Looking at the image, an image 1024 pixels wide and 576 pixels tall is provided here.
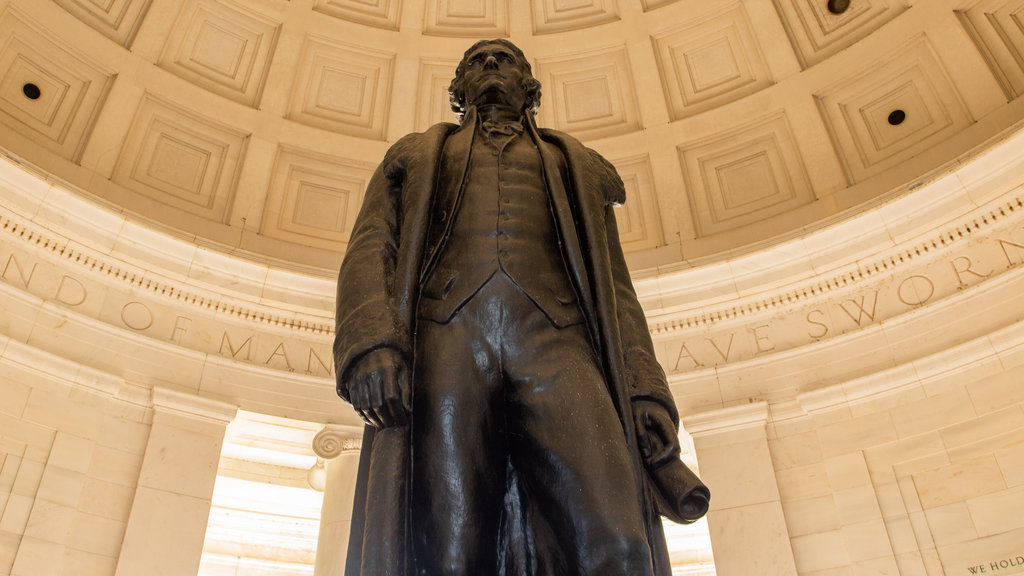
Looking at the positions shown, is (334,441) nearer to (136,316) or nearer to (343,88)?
(136,316)

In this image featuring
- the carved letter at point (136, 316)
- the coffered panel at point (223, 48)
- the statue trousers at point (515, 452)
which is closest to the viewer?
the statue trousers at point (515, 452)

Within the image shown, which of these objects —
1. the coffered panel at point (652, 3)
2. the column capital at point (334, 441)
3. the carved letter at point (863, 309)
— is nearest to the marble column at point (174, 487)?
the column capital at point (334, 441)

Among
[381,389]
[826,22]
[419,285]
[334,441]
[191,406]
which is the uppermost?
[826,22]

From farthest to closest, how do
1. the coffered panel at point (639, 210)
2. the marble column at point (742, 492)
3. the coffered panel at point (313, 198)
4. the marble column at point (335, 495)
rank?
the coffered panel at point (639, 210) < the coffered panel at point (313, 198) < the marble column at point (335, 495) < the marble column at point (742, 492)

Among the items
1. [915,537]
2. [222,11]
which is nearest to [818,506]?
[915,537]

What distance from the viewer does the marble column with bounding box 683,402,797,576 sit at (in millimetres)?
8875

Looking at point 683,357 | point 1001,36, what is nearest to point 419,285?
point 683,357

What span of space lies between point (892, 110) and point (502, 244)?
983 centimetres

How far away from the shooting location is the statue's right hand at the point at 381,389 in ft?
9.02

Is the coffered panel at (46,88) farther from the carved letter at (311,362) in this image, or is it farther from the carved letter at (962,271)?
the carved letter at (962,271)

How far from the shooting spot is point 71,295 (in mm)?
9430

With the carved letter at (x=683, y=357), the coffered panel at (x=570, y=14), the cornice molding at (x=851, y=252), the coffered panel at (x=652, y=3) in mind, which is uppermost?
the coffered panel at (x=570, y=14)

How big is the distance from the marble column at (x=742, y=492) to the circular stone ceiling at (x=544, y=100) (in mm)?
2369

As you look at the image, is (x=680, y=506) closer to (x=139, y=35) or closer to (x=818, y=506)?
(x=818, y=506)
